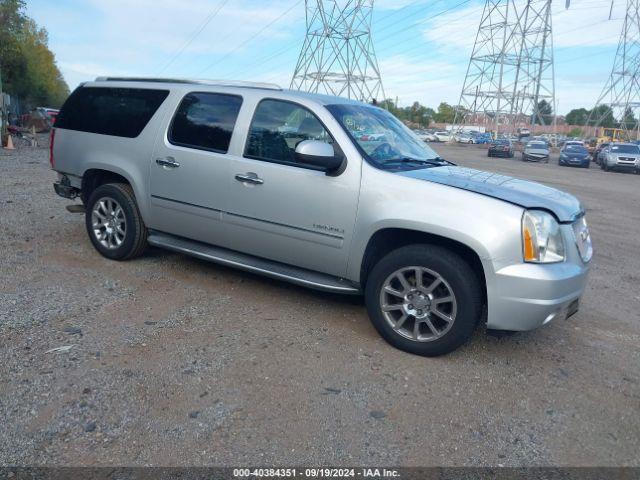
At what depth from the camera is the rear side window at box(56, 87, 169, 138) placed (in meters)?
5.57

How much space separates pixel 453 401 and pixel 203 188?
2.84 metres

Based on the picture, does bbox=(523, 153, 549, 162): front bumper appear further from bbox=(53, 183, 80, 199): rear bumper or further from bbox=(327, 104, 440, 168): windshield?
bbox=(53, 183, 80, 199): rear bumper

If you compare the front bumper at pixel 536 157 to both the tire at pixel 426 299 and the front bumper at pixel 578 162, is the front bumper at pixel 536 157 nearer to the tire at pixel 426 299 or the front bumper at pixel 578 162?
the front bumper at pixel 578 162

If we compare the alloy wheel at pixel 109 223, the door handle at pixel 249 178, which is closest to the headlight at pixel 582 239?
the door handle at pixel 249 178

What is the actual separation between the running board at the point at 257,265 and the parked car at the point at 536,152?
120 ft

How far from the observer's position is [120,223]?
5.80m

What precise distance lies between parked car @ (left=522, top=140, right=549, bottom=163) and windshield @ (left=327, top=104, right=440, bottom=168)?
3564cm

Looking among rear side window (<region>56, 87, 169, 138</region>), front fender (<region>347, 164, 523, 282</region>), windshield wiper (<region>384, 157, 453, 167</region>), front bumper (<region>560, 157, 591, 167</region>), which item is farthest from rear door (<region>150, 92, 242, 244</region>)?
front bumper (<region>560, 157, 591, 167</region>)

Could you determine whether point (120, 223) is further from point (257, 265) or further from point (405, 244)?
point (405, 244)

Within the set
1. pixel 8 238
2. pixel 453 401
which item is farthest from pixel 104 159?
pixel 453 401

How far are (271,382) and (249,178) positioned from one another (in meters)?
1.85

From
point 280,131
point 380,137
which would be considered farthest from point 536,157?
point 280,131

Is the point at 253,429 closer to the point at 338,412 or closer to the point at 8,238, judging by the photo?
the point at 338,412

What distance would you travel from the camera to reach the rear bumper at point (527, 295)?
143 inches
